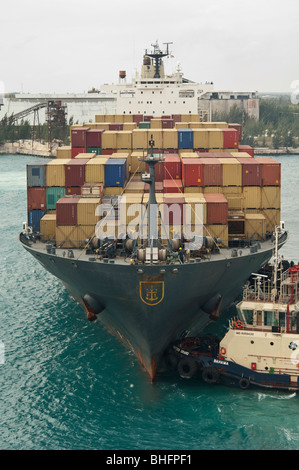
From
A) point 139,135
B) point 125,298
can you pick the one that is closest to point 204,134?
point 139,135

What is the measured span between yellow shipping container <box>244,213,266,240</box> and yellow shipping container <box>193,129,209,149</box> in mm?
11376

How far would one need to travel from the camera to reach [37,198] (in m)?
37.4

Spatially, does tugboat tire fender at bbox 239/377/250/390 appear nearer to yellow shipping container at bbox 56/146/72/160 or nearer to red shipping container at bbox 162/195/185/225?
red shipping container at bbox 162/195/185/225

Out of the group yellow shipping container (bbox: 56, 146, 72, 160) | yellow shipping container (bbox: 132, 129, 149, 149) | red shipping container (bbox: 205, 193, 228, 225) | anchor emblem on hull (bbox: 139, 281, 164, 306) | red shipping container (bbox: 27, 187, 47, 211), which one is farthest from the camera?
Result: yellow shipping container (bbox: 56, 146, 72, 160)

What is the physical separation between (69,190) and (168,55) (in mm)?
47540

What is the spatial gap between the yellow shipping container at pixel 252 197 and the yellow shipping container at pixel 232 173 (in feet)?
2.02

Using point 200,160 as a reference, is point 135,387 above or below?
below

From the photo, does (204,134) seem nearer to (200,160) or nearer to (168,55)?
(200,160)

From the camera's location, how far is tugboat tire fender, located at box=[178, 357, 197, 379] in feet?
95.7

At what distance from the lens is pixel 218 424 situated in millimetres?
26328

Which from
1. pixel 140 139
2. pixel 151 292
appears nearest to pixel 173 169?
pixel 140 139

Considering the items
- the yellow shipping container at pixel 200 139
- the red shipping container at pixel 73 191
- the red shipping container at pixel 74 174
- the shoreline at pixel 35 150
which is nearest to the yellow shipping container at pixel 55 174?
the red shipping container at pixel 74 174

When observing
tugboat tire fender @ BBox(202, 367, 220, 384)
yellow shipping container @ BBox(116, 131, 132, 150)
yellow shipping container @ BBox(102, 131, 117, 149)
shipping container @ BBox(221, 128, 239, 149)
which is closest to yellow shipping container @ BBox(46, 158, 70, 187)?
yellow shipping container @ BBox(102, 131, 117, 149)

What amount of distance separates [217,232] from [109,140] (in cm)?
1609
